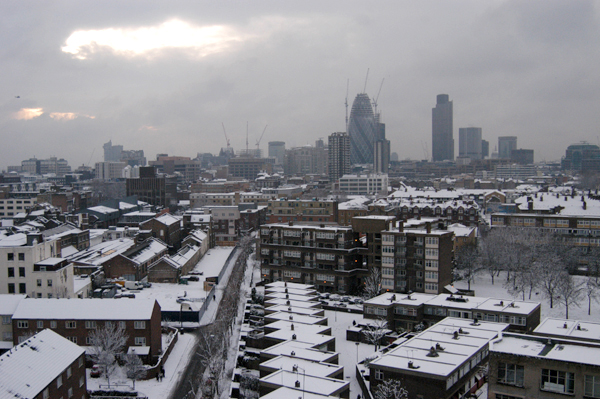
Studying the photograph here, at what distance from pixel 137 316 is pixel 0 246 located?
14.8m

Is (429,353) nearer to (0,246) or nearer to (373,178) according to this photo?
(0,246)

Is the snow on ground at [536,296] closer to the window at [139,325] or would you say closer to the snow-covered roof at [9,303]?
the window at [139,325]

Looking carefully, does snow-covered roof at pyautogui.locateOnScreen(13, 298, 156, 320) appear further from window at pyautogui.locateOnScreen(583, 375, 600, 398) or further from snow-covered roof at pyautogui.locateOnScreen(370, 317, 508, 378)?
window at pyautogui.locateOnScreen(583, 375, 600, 398)

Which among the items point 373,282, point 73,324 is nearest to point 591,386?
point 73,324

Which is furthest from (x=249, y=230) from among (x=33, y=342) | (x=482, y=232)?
(x=33, y=342)

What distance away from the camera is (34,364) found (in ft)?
71.7

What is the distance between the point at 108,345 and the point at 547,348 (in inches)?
802

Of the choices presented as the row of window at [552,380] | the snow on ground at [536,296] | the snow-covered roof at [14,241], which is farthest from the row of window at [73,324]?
the snow on ground at [536,296]

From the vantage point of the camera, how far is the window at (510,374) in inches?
703

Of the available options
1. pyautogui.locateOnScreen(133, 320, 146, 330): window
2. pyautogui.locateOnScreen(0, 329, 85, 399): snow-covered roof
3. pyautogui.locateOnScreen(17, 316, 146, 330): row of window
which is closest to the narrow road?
pyautogui.locateOnScreen(133, 320, 146, 330): window

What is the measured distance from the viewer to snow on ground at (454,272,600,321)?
38375 millimetres

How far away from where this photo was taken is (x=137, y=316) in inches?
1166

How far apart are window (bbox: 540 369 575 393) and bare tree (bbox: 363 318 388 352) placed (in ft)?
48.1

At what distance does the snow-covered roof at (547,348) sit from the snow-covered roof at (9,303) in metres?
25.6
